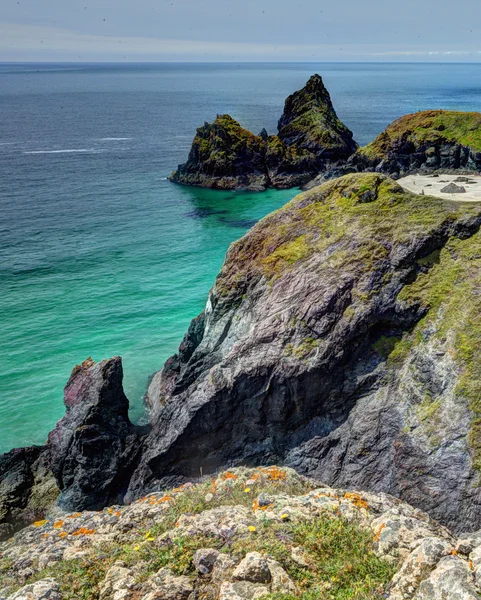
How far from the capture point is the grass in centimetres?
1090

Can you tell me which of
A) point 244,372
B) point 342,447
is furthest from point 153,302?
point 342,447

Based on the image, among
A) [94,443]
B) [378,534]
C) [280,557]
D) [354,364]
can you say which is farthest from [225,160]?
[280,557]

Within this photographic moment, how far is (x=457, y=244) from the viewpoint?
23.9m

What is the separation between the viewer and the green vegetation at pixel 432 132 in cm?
8794

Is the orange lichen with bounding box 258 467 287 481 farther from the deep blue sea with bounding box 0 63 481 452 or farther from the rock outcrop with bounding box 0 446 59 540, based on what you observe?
the deep blue sea with bounding box 0 63 481 452

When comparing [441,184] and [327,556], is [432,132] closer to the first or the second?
[441,184]

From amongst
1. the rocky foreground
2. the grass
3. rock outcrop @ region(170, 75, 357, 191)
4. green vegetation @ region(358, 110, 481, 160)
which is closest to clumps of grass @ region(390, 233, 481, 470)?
the rocky foreground

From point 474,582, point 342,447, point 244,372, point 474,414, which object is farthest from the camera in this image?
point 244,372

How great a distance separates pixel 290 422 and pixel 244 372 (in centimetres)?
329

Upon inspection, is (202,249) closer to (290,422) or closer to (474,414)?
(290,422)

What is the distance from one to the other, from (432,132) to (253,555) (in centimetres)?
9540

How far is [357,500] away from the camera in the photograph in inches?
582

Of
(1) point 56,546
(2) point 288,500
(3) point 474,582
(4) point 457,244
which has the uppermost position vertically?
(4) point 457,244

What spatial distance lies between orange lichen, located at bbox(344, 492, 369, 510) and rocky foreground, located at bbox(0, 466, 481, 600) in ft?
0.20
